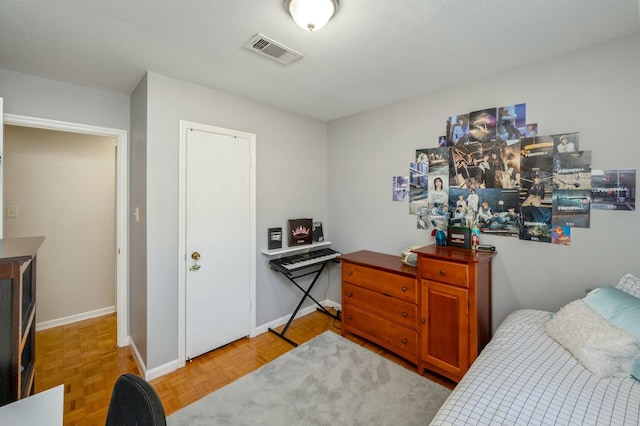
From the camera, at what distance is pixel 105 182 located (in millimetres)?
3434

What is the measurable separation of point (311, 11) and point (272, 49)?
1.87ft

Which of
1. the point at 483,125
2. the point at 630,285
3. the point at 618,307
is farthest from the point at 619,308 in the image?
the point at 483,125

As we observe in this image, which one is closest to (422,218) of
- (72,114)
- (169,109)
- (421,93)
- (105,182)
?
(421,93)

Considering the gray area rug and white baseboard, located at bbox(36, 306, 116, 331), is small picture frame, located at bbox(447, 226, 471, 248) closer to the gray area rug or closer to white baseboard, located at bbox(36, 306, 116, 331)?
the gray area rug

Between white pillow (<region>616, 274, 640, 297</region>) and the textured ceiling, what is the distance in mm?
1535

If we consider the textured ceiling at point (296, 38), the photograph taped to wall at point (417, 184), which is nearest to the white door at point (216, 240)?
the textured ceiling at point (296, 38)

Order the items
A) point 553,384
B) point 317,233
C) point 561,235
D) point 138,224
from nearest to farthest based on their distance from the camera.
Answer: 1. point 553,384
2. point 561,235
3. point 138,224
4. point 317,233

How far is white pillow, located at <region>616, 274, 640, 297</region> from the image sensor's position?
157 cm

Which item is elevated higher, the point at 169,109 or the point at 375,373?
the point at 169,109

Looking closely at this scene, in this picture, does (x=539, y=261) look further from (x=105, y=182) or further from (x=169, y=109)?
(x=105, y=182)

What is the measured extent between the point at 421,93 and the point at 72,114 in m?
3.21

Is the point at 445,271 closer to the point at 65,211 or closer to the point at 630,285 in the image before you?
the point at 630,285

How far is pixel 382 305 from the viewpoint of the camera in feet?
8.34

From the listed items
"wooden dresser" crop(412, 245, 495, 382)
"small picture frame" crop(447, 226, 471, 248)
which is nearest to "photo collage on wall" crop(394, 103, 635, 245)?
"small picture frame" crop(447, 226, 471, 248)
